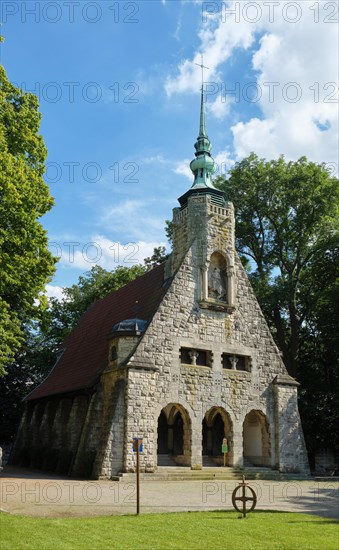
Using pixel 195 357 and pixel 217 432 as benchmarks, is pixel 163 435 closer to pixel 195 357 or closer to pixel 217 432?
pixel 217 432

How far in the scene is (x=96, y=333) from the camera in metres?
31.5

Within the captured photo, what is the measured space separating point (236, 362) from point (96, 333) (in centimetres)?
890

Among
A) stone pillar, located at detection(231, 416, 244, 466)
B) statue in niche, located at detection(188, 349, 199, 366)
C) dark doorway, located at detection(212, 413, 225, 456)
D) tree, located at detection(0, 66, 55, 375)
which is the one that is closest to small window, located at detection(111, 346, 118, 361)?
statue in niche, located at detection(188, 349, 199, 366)

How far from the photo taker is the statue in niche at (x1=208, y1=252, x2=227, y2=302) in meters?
26.8

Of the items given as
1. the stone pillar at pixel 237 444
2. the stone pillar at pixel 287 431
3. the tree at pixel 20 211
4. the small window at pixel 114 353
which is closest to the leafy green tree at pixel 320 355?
the stone pillar at pixel 287 431

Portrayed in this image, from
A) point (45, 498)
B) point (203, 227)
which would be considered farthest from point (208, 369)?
point (45, 498)

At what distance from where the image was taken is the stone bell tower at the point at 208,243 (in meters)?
26.3

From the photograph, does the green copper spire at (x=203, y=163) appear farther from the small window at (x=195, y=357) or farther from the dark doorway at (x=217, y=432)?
the dark doorway at (x=217, y=432)

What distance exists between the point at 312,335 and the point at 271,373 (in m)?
10.1

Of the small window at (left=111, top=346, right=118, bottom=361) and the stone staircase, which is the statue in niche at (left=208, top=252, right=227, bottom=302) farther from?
the stone staircase

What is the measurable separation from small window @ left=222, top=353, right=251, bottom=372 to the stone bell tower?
2190 mm

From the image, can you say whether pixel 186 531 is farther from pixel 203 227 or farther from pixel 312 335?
pixel 312 335

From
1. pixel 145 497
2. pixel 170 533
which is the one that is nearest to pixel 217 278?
pixel 145 497

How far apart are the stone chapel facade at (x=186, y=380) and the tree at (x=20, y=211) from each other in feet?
15.8
